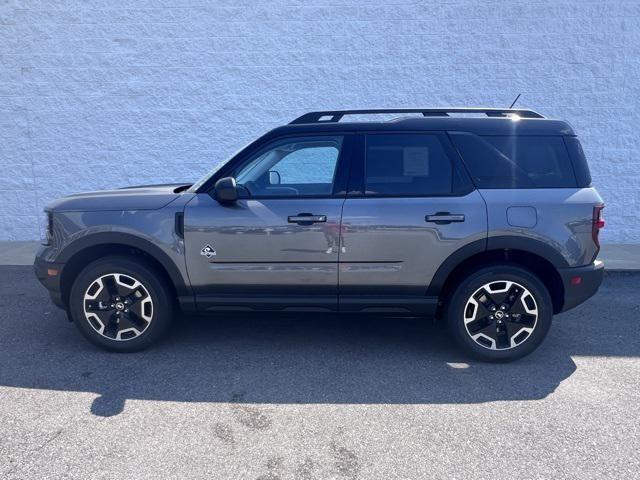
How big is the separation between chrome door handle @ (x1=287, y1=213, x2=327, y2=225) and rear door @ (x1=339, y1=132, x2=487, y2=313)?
0.68ft

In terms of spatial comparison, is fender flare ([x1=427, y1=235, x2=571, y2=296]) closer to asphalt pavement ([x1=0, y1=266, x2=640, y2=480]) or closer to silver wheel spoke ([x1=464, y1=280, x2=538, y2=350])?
silver wheel spoke ([x1=464, y1=280, x2=538, y2=350])

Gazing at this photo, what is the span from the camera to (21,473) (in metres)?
2.74

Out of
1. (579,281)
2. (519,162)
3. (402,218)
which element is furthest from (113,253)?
(579,281)

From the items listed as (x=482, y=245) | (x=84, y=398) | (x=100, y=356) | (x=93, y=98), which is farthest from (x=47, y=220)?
(x=93, y=98)

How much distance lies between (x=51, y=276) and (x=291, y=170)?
214 centimetres

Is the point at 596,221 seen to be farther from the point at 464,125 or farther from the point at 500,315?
the point at 464,125

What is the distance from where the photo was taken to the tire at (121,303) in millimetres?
4188

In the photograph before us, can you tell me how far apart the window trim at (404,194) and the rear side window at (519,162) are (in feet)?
0.21

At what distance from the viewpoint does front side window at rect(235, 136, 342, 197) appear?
417 cm

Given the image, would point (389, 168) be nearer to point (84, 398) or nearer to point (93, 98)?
point (84, 398)

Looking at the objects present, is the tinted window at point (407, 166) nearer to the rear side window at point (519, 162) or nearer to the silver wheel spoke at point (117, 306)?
the rear side window at point (519, 162)

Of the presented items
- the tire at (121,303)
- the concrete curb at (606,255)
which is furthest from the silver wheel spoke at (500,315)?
the concrete curb at (606,255)

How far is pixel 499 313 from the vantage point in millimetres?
4074

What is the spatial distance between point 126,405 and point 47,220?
1.85 m
